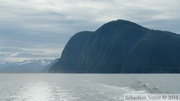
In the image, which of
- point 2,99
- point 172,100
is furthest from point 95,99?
point 2,99

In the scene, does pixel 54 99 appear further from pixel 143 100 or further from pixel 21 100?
pixel 143 100

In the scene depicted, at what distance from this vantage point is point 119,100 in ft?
254

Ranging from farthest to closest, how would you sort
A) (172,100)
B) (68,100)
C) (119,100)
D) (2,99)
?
(2,99) < (68,100) < (119,100) < (172,100)

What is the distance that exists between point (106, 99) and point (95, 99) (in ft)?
9.50

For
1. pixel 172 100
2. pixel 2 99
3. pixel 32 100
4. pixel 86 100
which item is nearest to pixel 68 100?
pixel 86 100

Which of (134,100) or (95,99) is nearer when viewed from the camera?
(134,100)

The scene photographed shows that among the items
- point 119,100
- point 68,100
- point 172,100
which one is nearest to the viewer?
point 172,100

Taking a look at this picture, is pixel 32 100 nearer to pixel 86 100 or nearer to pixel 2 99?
pixel 2 99

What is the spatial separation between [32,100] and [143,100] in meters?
29.2

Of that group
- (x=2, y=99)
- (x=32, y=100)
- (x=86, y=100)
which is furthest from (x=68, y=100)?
(x=2, y=99)

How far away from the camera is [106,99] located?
3159 inches

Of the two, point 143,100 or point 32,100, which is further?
point 32,100

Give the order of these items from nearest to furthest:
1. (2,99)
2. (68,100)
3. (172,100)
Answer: (172,100), (68,100), (2,99)

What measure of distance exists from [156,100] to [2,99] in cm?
4023
